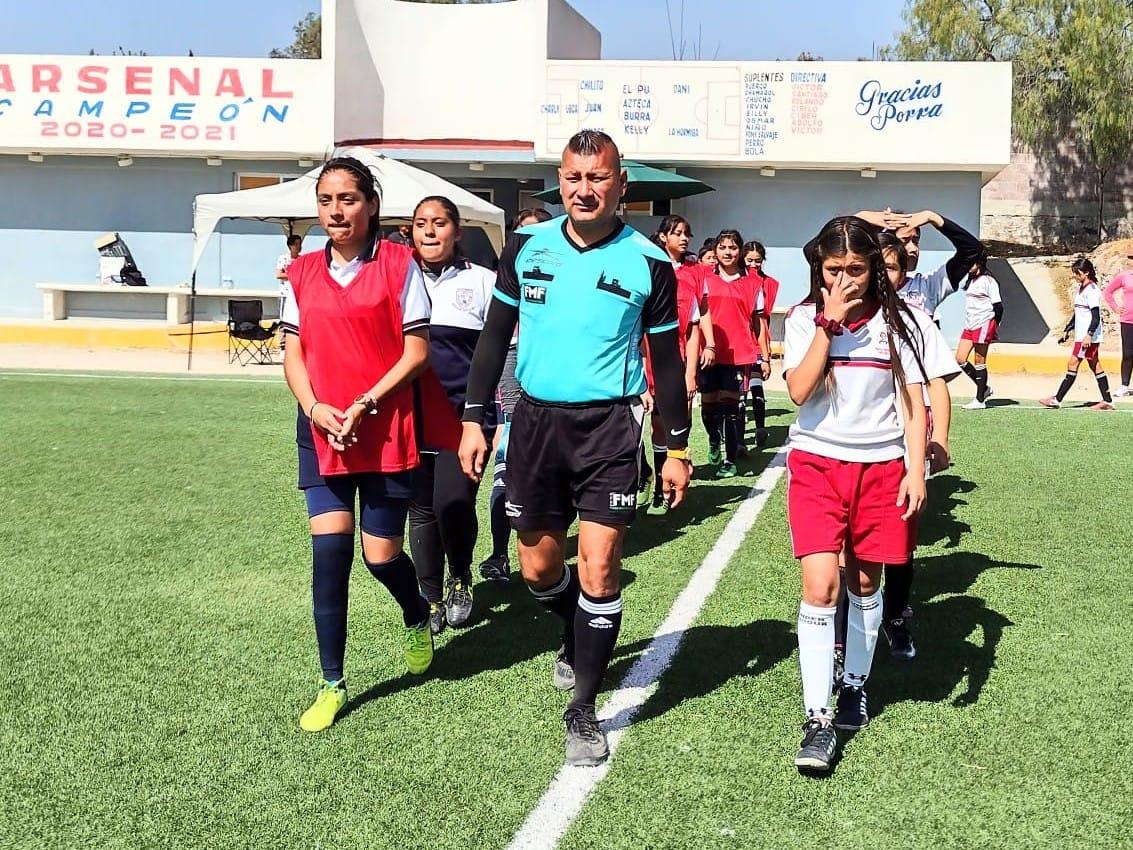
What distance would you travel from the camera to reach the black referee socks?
4141 mm

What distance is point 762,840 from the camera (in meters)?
3.47

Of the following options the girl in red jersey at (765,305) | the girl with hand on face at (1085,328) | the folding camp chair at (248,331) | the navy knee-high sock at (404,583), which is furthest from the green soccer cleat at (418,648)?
the folding camp chair at (248,331)

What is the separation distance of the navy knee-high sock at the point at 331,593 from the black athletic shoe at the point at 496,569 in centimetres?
208

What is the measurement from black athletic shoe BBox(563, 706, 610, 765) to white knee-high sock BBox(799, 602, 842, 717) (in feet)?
2.32

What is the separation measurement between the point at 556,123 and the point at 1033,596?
17.4 metres

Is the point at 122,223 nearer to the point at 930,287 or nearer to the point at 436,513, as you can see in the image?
the point at 930,287

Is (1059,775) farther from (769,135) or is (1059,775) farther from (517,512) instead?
(769,135)

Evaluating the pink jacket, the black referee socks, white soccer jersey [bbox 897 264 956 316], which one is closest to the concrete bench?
the pink jacket

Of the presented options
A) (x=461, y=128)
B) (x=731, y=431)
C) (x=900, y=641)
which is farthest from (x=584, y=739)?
(x=461, y=128)

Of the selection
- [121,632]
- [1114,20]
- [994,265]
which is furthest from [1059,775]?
[1114,20]

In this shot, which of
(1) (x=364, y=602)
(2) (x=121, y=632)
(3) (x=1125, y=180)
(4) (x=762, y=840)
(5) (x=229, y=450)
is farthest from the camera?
(3) (x=1125, y=180)

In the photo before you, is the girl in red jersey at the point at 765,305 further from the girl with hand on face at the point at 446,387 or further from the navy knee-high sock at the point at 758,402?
the girl with hand on face at the point at 446,387

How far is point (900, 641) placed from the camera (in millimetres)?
5117

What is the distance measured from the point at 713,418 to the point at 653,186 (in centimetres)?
977
